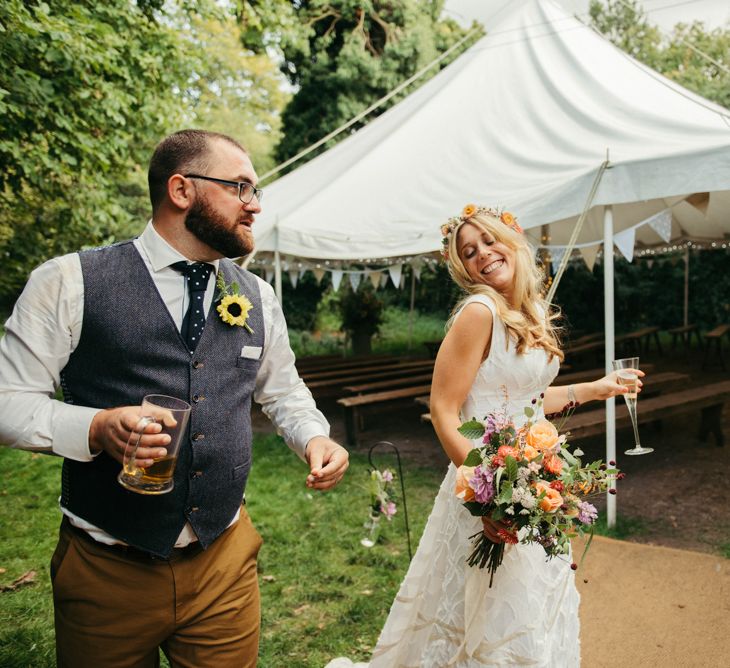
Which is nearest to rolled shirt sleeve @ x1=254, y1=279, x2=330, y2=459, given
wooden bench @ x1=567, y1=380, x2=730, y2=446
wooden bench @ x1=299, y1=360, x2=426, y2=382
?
wooden bench @ x1=567, y1=380, x2=730, y2=446

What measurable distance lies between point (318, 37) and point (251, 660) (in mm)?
15384

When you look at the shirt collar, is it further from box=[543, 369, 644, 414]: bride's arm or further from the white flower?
box=[543, 369, 644, 414]: bride's arm

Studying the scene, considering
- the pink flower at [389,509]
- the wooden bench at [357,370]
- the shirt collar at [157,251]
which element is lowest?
the wooden bench at [357,370]

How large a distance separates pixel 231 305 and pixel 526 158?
14.3 feet

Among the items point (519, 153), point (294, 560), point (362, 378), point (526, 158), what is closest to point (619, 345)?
point (362, 378)

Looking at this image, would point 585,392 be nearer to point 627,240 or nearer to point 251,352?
point 251,352

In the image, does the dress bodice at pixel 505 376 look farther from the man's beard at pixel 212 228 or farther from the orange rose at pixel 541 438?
the man's beard at pixel 212 228

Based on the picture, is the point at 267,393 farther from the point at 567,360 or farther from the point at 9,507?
the point at 567,360

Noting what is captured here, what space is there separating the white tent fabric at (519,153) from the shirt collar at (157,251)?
319 cm

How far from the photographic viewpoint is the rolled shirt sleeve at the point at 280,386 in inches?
76.3

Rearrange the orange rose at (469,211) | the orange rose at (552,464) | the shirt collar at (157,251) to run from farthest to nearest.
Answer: the orange rose at (469,211), the orange rose at (552,464), the shirt collar at (157,251)

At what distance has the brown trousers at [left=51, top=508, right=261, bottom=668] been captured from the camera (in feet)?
5.26

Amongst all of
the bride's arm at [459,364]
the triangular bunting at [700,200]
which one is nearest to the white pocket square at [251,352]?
the bride's arm at [459,364]

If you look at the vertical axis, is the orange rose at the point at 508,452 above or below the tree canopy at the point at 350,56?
below
